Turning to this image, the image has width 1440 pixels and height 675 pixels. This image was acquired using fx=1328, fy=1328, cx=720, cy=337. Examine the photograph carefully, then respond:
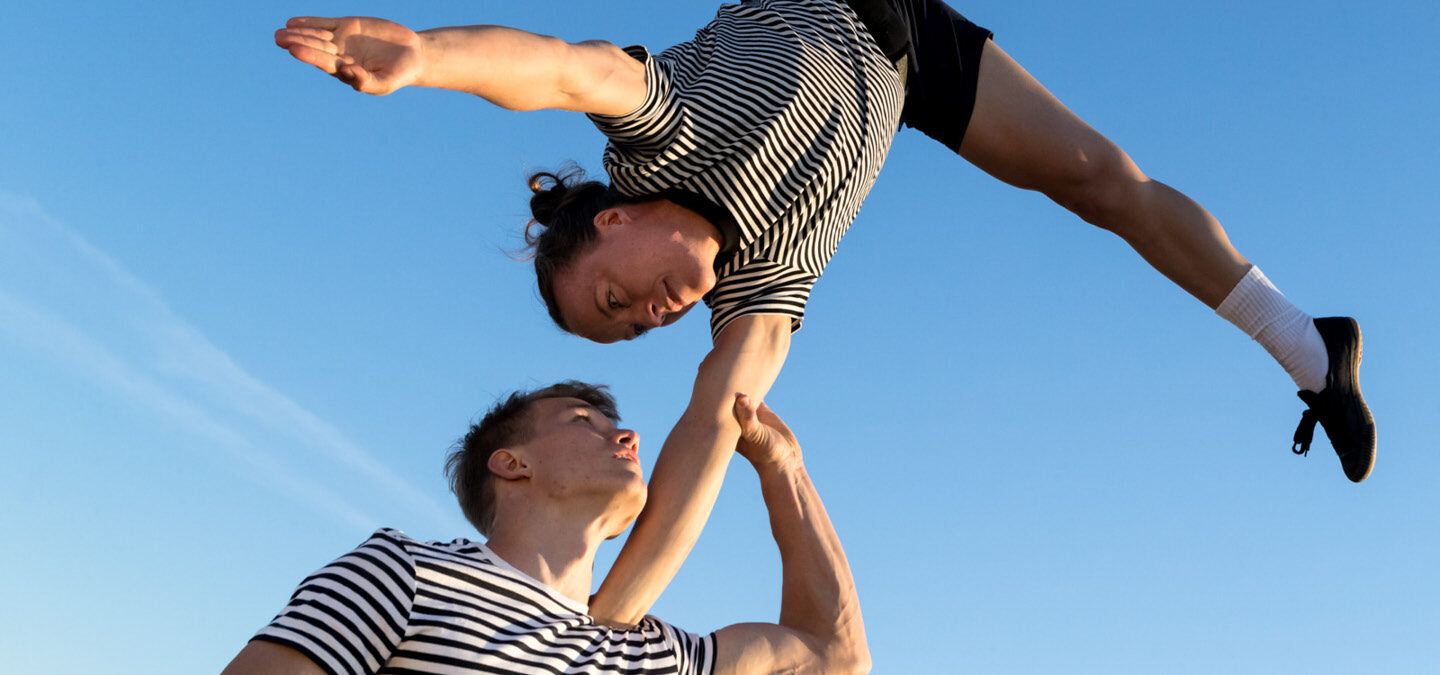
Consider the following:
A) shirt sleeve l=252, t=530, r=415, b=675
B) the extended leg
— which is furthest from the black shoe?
shirt sleeve l=252, t=530, r=415, b=675

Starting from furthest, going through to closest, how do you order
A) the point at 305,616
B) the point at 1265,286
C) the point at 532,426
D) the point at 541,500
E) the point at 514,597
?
the point at 1265,286, the point at 532,426, the point at 541,500, the point at 514,597, the point at 305,616

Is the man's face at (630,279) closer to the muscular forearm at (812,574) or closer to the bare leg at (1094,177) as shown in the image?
the muscular forearm at (812,574)

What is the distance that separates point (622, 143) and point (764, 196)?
0.44 m

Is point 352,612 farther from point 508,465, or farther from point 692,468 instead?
point 692,468

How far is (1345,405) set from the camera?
447 cm

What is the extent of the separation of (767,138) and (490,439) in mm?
1166

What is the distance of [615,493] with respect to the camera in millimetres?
3215

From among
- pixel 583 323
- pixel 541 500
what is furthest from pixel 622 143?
pixel 541 500

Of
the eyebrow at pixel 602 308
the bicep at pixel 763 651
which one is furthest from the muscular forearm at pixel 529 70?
the bicep at pixel 763 651

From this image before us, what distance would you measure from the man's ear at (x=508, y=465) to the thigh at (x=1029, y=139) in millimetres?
2018

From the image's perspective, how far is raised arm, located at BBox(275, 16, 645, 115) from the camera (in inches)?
108

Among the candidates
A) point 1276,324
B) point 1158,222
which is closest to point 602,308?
point 1158,222

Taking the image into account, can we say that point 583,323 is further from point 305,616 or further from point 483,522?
point 305,616

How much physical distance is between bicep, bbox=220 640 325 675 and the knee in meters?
3.01
